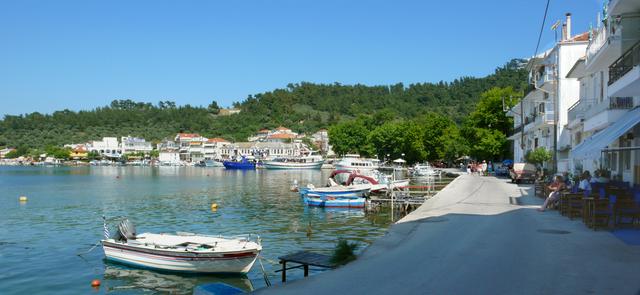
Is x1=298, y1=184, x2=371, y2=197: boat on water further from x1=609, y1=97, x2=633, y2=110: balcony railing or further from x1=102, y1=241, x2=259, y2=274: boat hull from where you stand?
x1=102, y1=241, x2=259, y2=274: boat hull

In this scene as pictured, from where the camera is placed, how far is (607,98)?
25703mm

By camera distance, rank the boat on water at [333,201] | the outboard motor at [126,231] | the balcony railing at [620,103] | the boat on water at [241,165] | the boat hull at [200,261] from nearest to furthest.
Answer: the boat hull at [200,261] → the outboard motor at [126,231] → the balcony railing at [620,103] → the boat on water at [333,201] → the boat on water at [241,165]

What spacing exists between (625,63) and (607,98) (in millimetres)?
5270

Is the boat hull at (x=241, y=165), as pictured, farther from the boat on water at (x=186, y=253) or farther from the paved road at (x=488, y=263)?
the paved road at (x=488, y=263)

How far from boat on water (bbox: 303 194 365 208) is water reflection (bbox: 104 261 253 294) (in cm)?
2140

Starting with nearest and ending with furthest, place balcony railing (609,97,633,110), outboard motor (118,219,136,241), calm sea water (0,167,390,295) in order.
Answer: calm sea water (0,167,390,295) → outboard motor (118,219,136,241) → balcony railing (609,97,633,110)

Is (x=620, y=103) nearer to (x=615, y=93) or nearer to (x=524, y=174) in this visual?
(x=615, y=93)

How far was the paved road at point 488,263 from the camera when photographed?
9625 millimetres

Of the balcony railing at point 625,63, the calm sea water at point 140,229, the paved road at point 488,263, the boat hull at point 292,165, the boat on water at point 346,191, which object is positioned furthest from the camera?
the boat hull at point 292,165

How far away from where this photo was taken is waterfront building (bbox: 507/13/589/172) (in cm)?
4403

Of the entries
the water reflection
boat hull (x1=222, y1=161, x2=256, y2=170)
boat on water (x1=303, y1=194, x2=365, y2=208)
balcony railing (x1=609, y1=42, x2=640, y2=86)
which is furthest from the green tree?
boat hull (x1=222, y1=161, x2=256, y2=170)

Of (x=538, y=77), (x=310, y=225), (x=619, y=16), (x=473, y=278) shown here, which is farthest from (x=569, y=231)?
(x=538, y=77)

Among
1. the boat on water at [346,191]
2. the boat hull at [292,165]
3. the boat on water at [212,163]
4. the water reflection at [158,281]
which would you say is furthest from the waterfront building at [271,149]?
the water reflection at [158,281]

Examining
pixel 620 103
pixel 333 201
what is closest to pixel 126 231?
pixel 333 201
